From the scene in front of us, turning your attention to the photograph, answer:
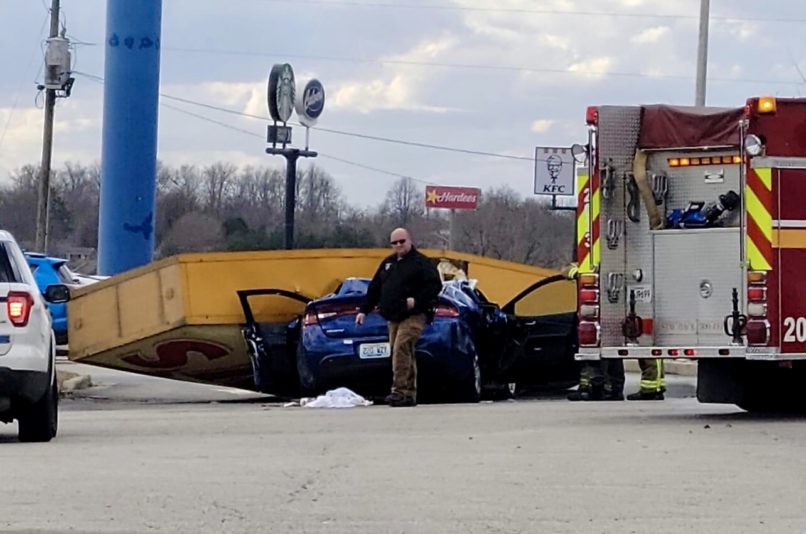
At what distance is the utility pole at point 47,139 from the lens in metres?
40.1

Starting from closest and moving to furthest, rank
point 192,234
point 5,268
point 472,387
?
1. point 5,268
2. point 472,387
3. point 192,234

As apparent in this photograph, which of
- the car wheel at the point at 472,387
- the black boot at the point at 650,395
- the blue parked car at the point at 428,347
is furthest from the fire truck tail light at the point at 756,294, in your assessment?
the black boot at the point at 650,395

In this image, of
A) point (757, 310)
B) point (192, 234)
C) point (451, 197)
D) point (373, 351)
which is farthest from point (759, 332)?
point (192, 234)

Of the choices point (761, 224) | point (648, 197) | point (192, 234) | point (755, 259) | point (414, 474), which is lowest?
point (414, 474)

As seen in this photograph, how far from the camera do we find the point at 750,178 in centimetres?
1311

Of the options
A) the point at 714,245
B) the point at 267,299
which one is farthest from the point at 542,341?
the point at 714,245

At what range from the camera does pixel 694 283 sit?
44.4 ft

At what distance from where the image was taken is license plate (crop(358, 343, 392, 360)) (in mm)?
16438

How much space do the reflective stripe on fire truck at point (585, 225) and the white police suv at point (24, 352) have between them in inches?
189

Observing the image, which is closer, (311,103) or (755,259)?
(755,259)

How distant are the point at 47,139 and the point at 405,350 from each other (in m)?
26.8

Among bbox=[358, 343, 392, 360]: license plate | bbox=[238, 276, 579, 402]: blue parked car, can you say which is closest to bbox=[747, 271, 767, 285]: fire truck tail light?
bbox=[238, 276, 579, 402]: blue parked car

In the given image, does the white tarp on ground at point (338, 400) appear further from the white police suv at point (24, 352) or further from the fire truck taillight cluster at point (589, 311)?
the white police suv at point (24, 352)

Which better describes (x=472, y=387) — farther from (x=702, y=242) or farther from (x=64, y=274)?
(x=64, y=274)
